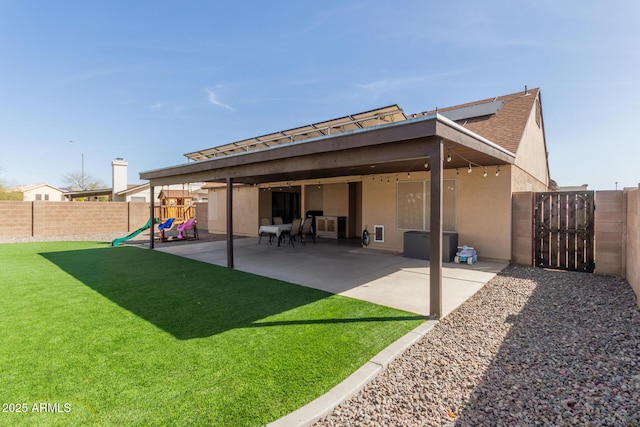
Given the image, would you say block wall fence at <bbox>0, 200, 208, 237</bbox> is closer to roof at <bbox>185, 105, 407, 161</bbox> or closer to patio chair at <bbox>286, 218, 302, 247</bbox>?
roof at <bbox>185, 105, 407, 161</bbox>

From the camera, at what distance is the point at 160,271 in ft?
23.7

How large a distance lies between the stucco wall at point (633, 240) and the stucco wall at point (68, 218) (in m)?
20.8

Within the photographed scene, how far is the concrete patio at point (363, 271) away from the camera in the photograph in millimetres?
5145

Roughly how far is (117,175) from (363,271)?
22815mm

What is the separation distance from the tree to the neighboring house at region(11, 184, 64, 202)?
183cm

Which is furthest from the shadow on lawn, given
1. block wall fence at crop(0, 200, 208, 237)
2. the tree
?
the tree

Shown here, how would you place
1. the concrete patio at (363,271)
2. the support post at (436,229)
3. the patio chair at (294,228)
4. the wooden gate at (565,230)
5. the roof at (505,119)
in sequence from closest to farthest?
1. the support post at (436,229)
2. the concrete patio at (363,271)
3. the wooden gate at (565,230)
4. the roof at (505,119)
5. the patio chair at (294,228)

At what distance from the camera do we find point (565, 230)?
715cm

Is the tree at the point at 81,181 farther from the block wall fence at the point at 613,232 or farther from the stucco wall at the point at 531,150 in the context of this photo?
the block wall fence at the point at 613,232

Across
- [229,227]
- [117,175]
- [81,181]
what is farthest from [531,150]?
[81,181]

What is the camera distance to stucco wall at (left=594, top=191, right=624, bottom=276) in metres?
6.49

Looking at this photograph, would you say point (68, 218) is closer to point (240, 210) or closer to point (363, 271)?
point (240, 210)

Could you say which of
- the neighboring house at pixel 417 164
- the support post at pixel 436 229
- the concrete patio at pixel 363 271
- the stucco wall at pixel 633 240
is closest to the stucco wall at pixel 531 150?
the neighboring house at pixel 417 164

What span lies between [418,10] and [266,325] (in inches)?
375
